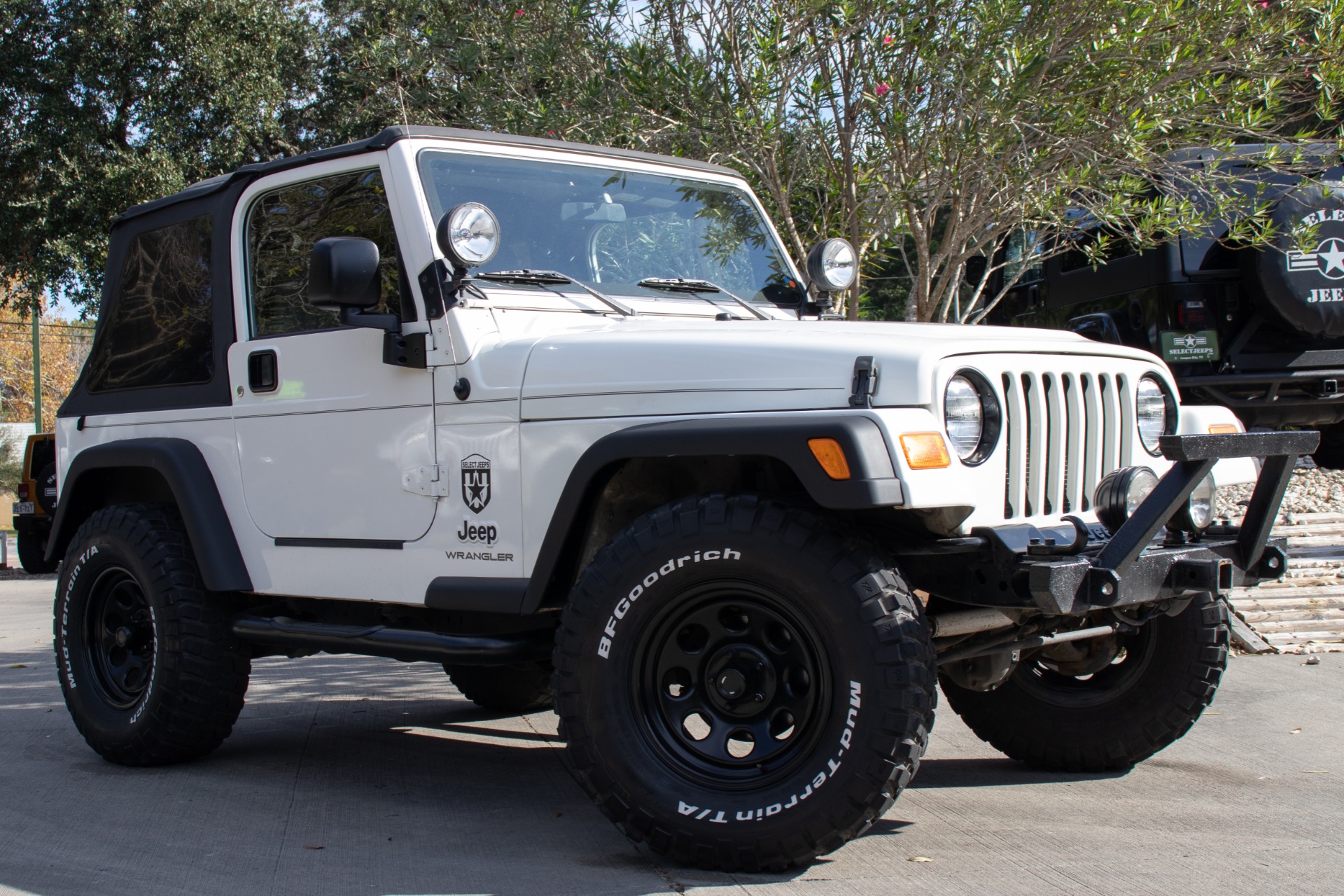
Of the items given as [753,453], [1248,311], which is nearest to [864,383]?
[753,453]

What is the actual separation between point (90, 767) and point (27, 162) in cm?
1250

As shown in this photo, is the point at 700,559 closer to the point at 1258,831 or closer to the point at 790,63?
the point at 1258,831

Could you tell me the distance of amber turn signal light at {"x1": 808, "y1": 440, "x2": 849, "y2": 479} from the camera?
10.7 ft

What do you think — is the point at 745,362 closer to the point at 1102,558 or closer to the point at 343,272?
the point at 1102,558

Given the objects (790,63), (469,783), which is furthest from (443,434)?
(790,63)

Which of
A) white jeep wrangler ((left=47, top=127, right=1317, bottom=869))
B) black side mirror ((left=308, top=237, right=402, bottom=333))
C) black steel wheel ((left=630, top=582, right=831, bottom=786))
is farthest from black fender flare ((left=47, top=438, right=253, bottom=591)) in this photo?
black steel wheel ((left=630, top=582, right=831, bottom=786))

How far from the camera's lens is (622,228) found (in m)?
4.85

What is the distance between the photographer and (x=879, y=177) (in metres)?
6.77

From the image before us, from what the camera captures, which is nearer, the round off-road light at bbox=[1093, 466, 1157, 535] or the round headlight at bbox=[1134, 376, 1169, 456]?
the round off-road light at bbox=[1093, 466, 1157, 535]

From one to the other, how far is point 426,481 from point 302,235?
4.16ft

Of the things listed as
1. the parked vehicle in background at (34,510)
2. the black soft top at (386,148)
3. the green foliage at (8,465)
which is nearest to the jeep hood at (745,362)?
the black soft top at (386,148)

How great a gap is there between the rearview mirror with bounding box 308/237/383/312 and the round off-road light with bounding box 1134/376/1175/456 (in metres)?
2.42

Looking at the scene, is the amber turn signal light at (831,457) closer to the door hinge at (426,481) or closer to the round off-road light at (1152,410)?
the round off-road light at (1152,410)

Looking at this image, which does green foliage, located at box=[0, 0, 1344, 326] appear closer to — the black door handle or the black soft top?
the black soft top
